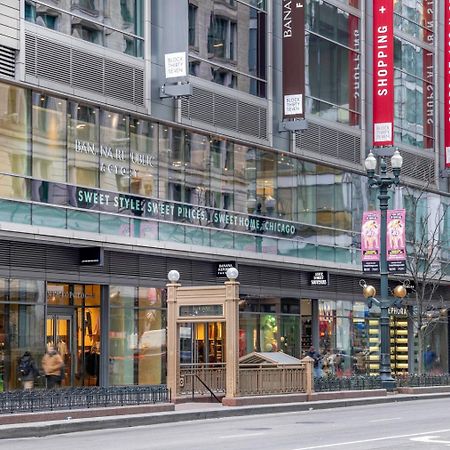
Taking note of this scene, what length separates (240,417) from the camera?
29.3 metres

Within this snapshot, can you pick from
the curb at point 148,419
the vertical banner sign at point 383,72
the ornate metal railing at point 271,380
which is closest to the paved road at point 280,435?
the curb at point 148,419

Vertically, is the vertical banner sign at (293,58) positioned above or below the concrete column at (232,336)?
above

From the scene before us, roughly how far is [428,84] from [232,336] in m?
A: 28.6

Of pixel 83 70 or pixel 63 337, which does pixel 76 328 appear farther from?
pixel 83 70

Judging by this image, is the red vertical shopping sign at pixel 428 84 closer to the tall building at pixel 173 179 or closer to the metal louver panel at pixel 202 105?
the tall building at pixel 173 179

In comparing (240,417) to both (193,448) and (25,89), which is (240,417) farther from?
(25,89)

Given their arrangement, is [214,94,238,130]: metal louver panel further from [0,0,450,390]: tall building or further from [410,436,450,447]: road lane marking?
[410,436,450,447]: road lane marking

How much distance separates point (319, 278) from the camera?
47.2 metres

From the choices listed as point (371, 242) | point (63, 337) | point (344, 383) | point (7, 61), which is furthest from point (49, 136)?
point (371, 242)

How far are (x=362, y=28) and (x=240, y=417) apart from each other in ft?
85.4

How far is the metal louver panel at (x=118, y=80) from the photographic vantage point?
1463 inches

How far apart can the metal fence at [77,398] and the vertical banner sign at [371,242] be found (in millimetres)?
13651

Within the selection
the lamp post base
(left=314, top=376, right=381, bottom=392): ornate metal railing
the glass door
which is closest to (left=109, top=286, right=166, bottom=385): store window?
the glass door

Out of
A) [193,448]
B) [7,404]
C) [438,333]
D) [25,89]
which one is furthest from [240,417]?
[438,333]
